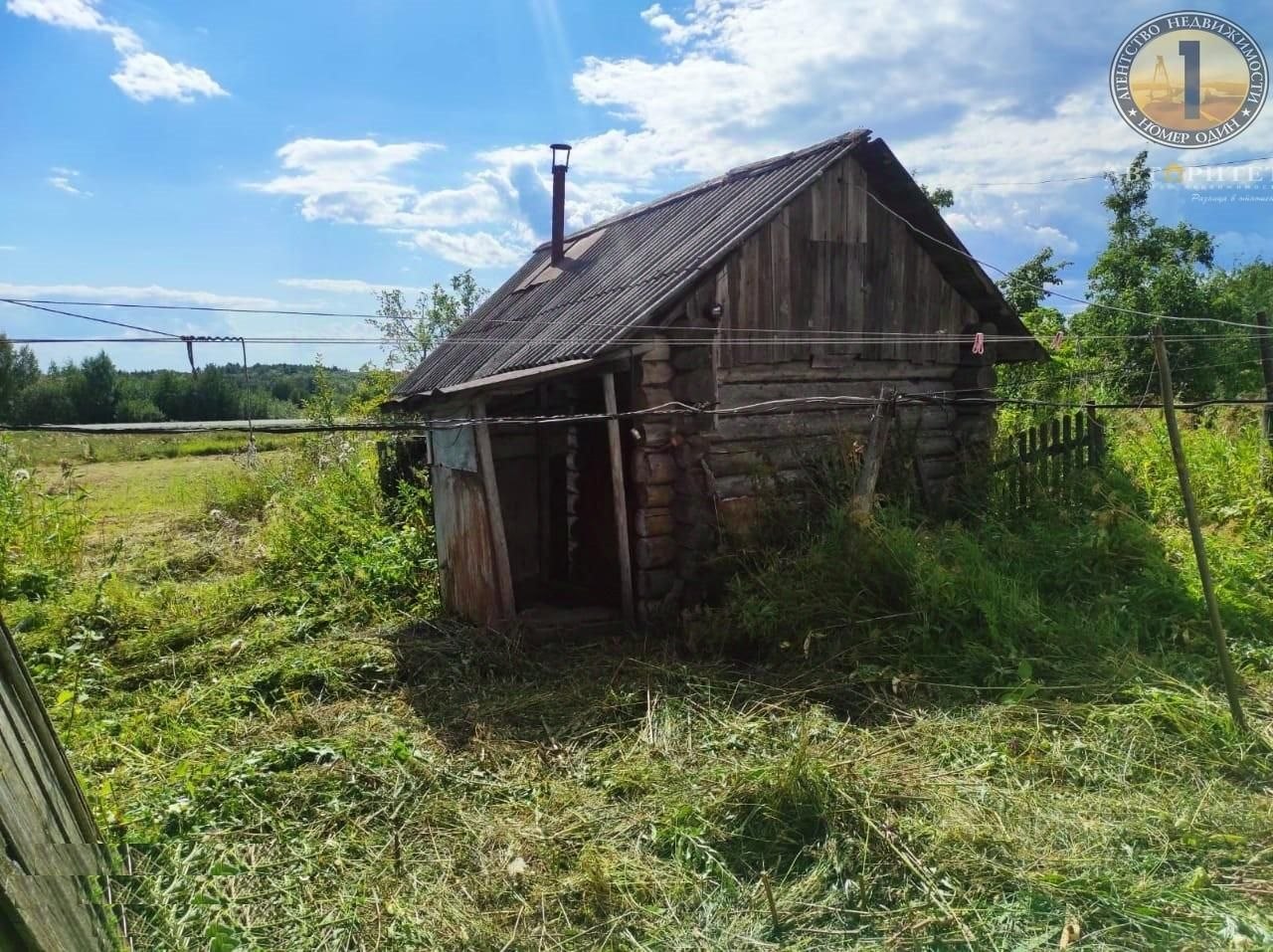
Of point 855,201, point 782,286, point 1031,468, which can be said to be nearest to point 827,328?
point 782,286

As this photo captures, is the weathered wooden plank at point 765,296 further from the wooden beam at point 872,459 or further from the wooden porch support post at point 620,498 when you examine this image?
the wooden porch support post at point 620,498

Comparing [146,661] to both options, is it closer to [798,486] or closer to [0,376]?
[798,486]

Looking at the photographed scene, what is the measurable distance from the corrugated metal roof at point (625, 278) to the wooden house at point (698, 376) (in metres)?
0.04

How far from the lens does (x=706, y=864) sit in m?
3.72

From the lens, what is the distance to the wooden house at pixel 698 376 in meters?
7.38

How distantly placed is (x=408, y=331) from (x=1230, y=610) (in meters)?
21.8

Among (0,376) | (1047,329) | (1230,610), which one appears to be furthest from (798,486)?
(0,376)

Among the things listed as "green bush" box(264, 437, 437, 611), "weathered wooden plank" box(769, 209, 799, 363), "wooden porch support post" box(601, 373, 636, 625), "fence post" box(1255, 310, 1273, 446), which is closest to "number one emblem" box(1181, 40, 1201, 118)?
"fence post" box(1255, 310, 1273, 446)

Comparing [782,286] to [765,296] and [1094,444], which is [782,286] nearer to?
[765,296]

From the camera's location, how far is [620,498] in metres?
7.34

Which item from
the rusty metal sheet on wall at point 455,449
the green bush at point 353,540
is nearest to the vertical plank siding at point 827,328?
the rusty metal sheet on wall at point 455,449

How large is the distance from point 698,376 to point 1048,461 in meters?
4.47

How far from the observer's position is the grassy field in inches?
132

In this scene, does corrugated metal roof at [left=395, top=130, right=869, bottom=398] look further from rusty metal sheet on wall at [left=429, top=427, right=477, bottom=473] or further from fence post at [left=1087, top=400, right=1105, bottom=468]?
fence post at [left=1087, top=400, right=1105, bottom=468]
